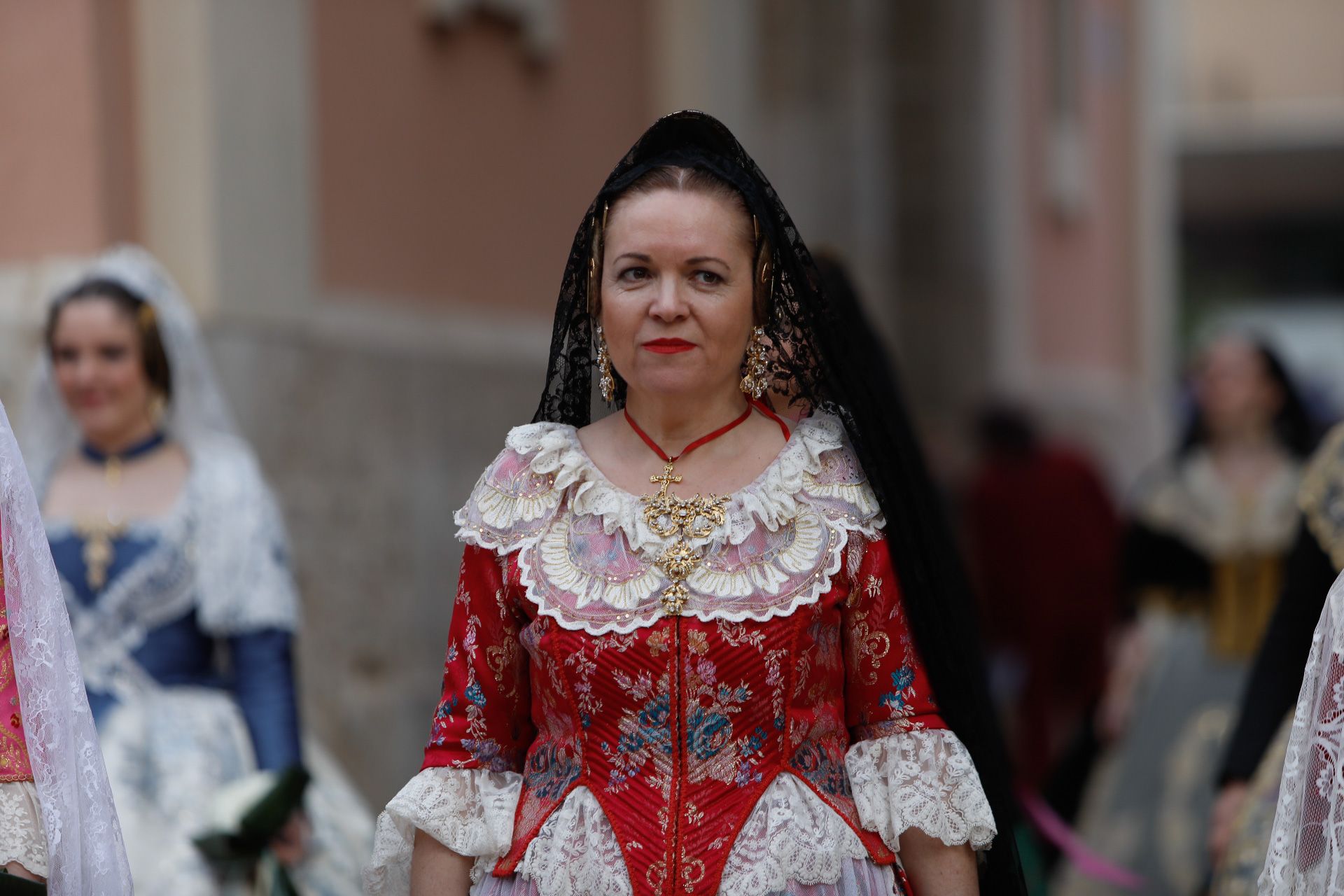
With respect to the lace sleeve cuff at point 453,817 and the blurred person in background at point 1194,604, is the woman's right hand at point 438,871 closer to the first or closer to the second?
the lace sleeve cuff at point 453,817

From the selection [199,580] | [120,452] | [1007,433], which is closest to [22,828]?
[199,580]

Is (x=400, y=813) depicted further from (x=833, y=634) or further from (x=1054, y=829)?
(x=1054, y=829)

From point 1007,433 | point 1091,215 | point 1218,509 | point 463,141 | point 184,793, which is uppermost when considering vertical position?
point 463,141

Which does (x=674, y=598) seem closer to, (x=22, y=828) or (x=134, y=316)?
(x=22, y=828)

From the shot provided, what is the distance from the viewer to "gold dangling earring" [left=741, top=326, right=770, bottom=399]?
3.00 m

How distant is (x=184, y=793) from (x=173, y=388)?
1034 mm

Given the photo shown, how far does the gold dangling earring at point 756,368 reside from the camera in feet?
9.85

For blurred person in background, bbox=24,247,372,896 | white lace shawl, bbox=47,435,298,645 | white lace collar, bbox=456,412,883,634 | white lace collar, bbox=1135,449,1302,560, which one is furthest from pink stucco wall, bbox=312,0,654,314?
white lace collar, bbox=456,412,883,634

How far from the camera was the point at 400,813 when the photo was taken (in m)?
2.89

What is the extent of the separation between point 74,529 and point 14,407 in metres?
1.39

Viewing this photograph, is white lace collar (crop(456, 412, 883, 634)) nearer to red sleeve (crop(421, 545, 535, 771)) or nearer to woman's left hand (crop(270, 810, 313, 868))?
red sleeve (crop(421, 545, 535, 771))

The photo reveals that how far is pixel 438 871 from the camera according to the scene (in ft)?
9.55

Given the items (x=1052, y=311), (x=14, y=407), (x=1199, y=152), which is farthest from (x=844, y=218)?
(x=1199, y=152)

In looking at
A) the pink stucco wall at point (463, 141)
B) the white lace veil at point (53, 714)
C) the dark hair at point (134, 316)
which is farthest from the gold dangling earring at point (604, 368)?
the pink stucco wall at point (463, 141)
